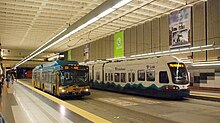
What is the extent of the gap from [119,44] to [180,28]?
1150cm

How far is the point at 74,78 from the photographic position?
16.5 meters

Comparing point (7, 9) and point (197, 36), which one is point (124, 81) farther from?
point (7, 9)

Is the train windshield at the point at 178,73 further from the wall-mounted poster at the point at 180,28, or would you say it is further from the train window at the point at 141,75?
the wall-mounted poster at the point at 180,28

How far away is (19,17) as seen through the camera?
22.2 meters

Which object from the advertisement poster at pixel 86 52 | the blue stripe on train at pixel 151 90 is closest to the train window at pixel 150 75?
the blue stripe on train at pixel 151 90

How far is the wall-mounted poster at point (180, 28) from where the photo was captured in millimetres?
21609

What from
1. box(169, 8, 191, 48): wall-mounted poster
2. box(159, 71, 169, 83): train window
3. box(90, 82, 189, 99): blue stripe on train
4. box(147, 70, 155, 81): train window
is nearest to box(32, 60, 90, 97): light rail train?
box(90, 82, 189, 99): blue stripe on train

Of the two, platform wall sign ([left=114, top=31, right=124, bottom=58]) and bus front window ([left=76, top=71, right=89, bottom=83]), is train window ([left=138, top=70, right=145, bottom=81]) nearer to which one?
bus front window ([left=76, top=71, right=89, bottom=83])

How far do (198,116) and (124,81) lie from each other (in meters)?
10.8

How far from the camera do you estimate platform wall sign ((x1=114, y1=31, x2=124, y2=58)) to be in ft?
104

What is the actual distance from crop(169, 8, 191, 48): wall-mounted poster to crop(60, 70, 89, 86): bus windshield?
399 inches

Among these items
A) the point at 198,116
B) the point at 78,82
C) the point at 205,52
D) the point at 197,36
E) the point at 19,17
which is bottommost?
the point at 198,116

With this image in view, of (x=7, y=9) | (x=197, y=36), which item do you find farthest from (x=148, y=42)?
(x=7, y=9)

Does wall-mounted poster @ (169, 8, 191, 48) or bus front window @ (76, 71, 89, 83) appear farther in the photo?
wall-mounted poster @ (169, 8, 191, 48)
